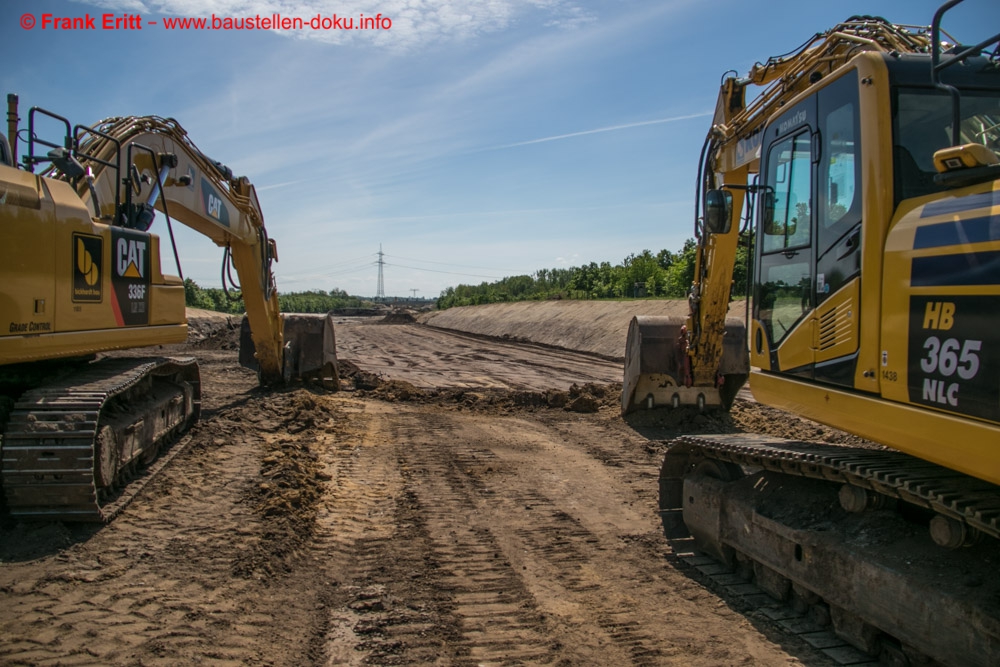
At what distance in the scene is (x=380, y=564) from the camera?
480 cm

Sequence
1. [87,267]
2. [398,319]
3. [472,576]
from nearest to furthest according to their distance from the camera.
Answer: [472,576], [87,267], [398,319]

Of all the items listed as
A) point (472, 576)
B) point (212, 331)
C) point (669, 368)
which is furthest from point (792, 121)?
point (212, 331)

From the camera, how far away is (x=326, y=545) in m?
5.16

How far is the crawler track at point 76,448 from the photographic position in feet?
16.1

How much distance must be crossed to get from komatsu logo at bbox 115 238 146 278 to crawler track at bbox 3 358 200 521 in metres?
0.90

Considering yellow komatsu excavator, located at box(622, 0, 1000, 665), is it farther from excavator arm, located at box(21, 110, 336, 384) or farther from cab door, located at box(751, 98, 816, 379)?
excavator arm, located at box(21, 110, 336, 384)

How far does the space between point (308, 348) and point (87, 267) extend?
7.24 meters

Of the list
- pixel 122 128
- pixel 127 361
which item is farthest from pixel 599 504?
pixel 122 128

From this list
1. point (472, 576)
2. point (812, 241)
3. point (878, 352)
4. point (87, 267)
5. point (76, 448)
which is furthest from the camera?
point (87, 267)

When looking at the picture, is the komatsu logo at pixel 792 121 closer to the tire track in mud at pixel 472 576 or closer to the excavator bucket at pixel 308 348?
the tire track in mud at pixel 472 576

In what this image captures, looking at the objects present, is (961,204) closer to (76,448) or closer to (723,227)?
(723,227)

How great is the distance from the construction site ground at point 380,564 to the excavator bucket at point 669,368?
30.7 inches

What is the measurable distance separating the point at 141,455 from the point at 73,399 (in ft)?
4.98

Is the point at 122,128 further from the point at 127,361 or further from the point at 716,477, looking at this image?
the point at 716,477
